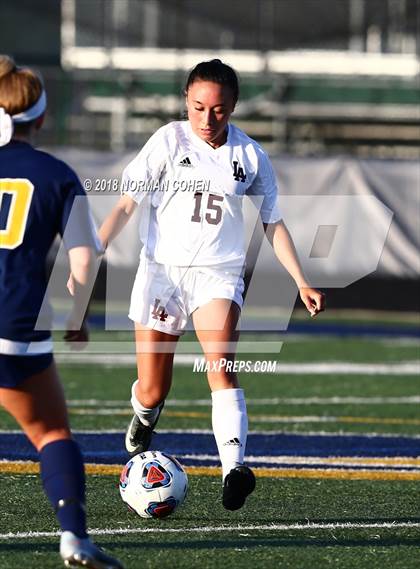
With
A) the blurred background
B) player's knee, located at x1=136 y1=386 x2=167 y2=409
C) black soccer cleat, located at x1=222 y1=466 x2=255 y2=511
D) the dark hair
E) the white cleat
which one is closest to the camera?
the white cleat

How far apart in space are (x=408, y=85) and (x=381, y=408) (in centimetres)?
1294

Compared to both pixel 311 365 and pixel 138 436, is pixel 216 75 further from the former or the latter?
pixel 311 365

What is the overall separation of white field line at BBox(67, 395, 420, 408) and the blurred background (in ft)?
21.5

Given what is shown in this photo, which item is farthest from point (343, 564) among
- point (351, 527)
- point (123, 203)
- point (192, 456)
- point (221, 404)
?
point (192, 456)

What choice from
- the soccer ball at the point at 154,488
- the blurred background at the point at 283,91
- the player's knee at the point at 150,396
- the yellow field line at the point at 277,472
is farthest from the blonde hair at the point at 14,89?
the blurred background at the point at 283,91

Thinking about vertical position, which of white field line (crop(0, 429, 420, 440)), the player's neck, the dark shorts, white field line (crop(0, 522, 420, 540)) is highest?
the player's neck

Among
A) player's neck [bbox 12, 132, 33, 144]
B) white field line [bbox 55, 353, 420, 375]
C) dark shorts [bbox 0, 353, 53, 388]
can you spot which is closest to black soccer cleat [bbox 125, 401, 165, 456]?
dark shorts [bbox 0, 353, 53, 388]

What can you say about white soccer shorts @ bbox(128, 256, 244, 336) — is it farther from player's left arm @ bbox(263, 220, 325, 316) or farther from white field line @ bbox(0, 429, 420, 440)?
white field line @ bbox(0, 429, 420, 440)

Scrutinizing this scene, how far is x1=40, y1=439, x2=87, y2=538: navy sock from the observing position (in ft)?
13.9

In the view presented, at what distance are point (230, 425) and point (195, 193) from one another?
1064mm

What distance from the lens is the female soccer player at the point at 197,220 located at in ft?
19.4

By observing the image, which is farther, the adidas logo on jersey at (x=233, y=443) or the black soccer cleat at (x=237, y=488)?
the adidas logo on jersey at (x=233, y=443)

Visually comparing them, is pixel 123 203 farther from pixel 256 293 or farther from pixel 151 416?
pixel 256 293

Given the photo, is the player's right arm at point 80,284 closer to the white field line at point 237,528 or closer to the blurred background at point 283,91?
the white field line at point 237,528
